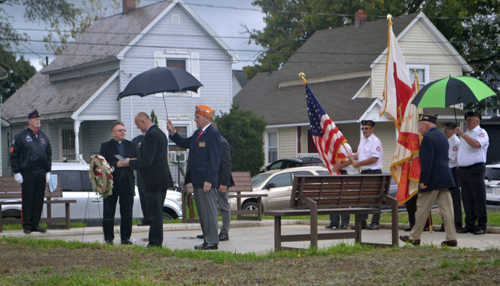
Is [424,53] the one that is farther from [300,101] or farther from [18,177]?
[18,177]

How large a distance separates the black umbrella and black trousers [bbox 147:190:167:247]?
5.61ft

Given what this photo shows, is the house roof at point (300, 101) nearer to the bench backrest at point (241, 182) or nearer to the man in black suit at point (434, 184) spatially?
the bench backrest at point (241, 182)

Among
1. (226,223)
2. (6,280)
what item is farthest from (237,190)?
(6,280)

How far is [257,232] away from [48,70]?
24815 mm

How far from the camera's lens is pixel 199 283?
6.33 m

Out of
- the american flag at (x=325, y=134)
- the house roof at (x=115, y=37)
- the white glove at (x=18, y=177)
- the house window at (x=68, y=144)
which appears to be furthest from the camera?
the house window at (x=68, y=144)

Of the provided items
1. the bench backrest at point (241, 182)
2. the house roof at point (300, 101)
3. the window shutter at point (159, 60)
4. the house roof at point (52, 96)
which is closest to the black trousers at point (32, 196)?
the bench backrest at point (241, 182)

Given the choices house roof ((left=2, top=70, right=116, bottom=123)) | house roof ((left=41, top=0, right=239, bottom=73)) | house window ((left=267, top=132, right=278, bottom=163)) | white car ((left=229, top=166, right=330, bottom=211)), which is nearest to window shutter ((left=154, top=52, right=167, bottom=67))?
house roof ((left=41, top=0, right=239, bottom=73))

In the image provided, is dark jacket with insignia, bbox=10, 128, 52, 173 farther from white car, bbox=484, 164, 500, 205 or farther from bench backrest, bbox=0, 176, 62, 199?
white car, bbox=484, 164, 500, 205

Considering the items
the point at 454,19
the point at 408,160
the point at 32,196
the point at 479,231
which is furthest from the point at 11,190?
the point at 454,19

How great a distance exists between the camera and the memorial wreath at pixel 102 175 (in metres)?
9.78

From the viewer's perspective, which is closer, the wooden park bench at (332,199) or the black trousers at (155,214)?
the wooden park bench at (332,199)

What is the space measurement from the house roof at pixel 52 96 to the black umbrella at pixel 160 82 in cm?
1858

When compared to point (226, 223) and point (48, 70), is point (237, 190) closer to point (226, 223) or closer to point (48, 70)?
point (226, 223)
